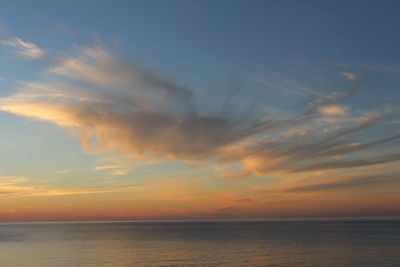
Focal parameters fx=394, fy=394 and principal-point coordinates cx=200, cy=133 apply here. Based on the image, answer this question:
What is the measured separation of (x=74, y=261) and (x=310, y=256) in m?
45.7

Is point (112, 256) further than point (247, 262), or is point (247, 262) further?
point (112, 256)

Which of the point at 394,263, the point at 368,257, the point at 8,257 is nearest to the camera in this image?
the point at 394,263

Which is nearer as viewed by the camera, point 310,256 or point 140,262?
point 140,262

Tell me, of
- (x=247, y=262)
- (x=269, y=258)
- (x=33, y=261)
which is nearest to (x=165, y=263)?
(x=247, y=262)

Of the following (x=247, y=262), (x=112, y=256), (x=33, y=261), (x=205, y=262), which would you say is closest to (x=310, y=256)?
(x=247, y=262)

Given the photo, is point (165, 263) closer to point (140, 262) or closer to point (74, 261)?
point (140, 262)

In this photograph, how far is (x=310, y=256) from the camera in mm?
77625

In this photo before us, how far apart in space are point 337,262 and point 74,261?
158 feet

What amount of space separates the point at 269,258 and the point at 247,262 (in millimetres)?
7186

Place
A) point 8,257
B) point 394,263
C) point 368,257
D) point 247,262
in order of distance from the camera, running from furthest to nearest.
→ point 8,257, point 368,257, point 247,262, point 394,263

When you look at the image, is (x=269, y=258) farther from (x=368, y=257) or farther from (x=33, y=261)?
(x=33, y=261)

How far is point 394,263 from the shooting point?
65.4 meters

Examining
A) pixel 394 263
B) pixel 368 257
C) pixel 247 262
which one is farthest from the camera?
pixel 368 257

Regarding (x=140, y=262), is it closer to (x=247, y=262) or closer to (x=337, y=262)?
(x=247, y=262)
